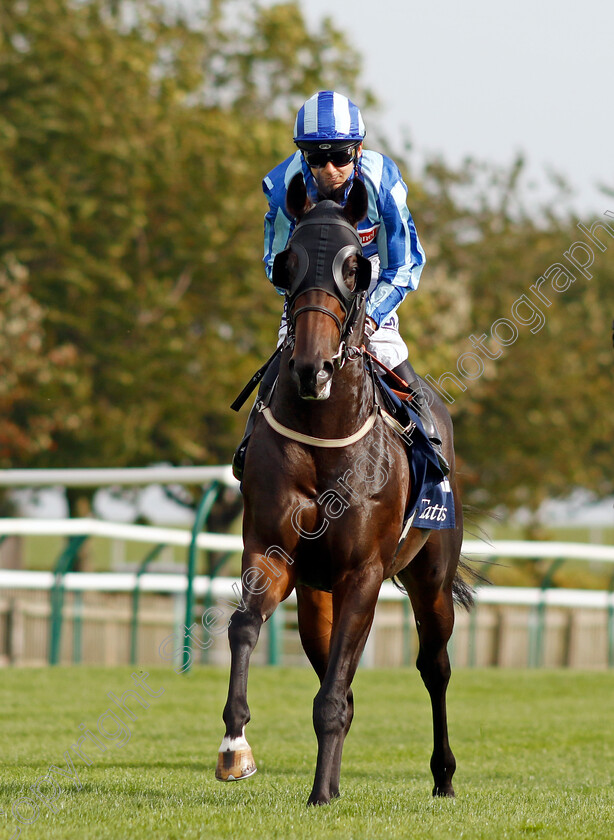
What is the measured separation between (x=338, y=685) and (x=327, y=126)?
2312 mm

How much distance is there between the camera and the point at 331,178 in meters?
5.41

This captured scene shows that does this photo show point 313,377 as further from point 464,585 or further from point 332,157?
point 464,585

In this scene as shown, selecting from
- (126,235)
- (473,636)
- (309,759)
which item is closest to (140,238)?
(126,235)

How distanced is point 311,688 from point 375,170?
7.35 metres

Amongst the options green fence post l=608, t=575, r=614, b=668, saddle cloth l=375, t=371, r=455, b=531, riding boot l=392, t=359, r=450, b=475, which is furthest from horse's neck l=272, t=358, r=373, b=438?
green fence post l=608, t=575, r=614, b=668

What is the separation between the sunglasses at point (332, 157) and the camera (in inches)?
212

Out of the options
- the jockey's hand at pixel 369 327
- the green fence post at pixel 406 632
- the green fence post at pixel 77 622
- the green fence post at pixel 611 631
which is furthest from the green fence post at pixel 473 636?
Result: the jockey's hand at pixel 369 327

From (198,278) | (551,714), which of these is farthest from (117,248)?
(551,714)

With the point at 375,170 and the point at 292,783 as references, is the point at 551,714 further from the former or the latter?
the point at 375,170

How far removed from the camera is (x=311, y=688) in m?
11.9

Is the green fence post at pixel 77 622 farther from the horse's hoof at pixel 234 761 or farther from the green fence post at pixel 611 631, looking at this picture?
the horse's hoof at pixel 234 761

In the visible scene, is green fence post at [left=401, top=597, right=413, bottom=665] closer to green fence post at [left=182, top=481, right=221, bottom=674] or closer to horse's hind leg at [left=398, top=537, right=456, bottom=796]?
green fence post at [left=182, top=481, right=221, bottom=674]

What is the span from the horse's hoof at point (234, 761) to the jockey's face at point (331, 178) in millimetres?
2310

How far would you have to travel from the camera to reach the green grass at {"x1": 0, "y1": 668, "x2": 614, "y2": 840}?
426 centimetres
